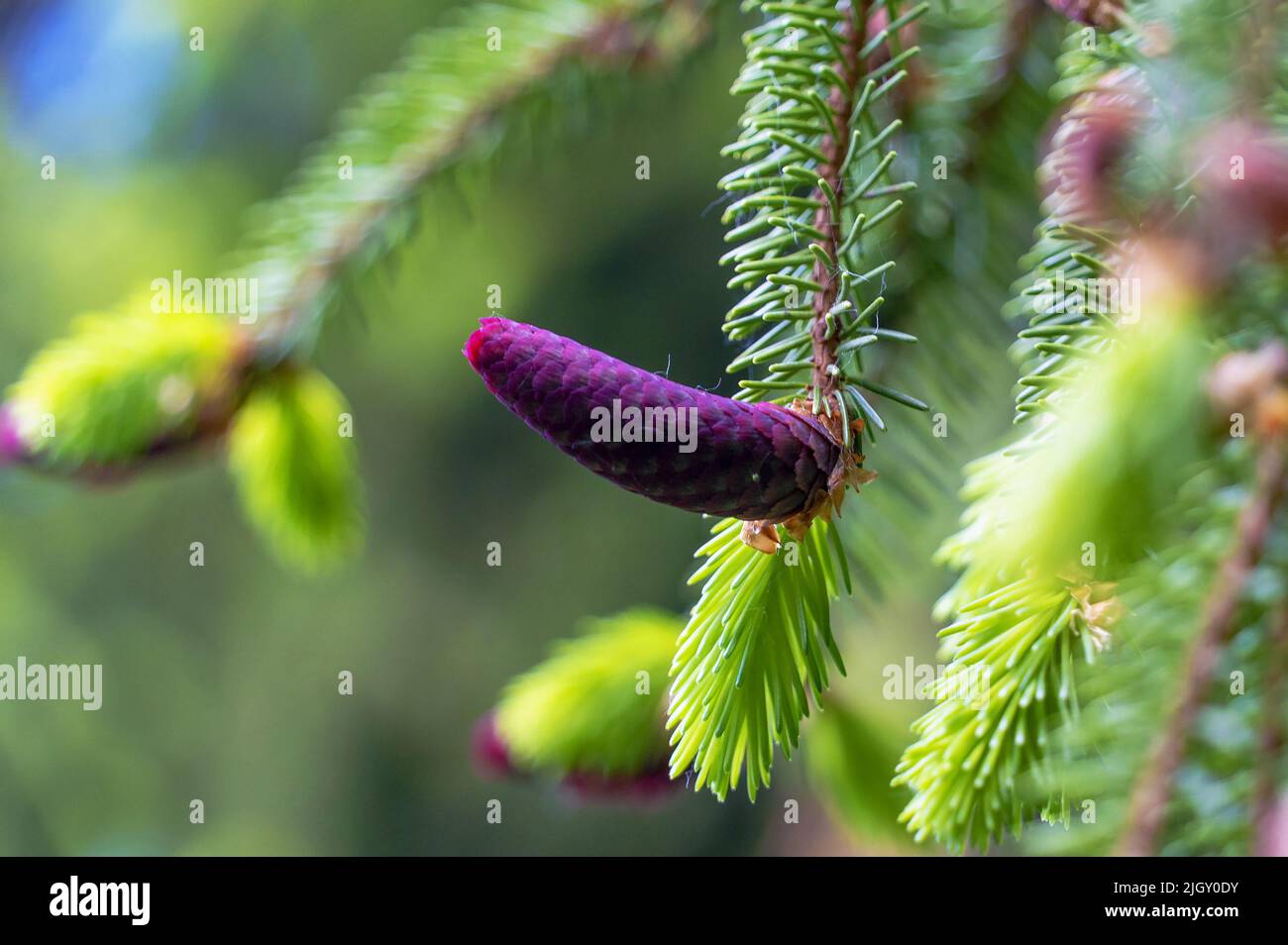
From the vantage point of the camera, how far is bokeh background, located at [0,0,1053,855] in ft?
4.06

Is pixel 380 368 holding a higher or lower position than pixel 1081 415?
higher

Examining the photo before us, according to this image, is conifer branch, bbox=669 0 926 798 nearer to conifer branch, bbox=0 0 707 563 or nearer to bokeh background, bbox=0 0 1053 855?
conifer branch, bbox=0 0 707 563

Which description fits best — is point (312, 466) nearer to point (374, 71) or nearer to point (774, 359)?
point (774, 359)

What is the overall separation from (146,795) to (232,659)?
0.25m

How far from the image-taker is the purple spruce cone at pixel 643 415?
264mm

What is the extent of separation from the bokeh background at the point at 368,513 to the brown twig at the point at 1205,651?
51 cm

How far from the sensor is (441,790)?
1.70 metres

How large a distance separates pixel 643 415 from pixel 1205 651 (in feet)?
0.88

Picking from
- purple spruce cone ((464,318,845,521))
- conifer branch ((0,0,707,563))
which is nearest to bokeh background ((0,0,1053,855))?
conifer branch ((0,0,707,563))

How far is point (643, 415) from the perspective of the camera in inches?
10.6

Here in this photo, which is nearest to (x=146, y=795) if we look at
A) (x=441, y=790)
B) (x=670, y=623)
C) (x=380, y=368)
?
(x=441, y=790)

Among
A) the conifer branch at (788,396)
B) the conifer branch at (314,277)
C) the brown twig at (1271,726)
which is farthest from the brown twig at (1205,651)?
the conifer branch at (314,277)

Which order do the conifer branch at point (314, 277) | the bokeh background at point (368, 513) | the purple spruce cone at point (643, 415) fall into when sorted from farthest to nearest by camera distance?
the bokeh background at point (368, 513), the conifer branch at point (314, 277), the purple spruce cone at point (643, 415)

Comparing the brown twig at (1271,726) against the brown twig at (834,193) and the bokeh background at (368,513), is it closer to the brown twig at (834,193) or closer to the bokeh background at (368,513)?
the brown twig at (834,193)
